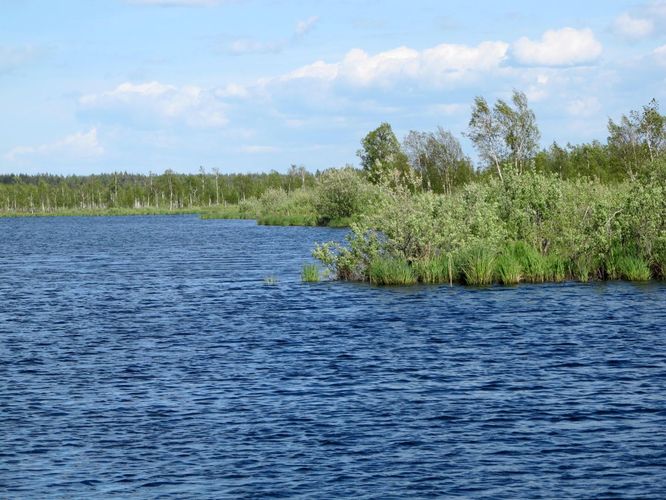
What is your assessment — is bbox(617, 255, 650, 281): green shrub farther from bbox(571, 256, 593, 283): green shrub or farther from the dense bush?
bbox(571, 256, 593, 283): green shrub

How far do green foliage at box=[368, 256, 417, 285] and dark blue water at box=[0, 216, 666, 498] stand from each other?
5.16ft

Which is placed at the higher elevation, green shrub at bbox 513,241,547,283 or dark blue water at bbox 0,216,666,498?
green shrub at bbox 513,241,547,283

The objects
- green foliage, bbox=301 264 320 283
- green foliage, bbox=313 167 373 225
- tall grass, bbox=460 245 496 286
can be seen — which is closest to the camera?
tall grass, bbox=460 245 496 286

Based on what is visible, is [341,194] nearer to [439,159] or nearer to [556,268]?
[439,159]

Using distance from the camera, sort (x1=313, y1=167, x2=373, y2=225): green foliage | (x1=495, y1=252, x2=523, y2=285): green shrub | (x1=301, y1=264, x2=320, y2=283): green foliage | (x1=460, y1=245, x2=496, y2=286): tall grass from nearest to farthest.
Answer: (x1=460, y1=245, x2=496, y2=286): tall grass
(x1=495, y1=252, x2=523, y2=285): green shrub
(x1=301, y1=264, x2=320, y2=283): green foliage
(x1=313, y1=167, x2=373, y2=225): green foliage

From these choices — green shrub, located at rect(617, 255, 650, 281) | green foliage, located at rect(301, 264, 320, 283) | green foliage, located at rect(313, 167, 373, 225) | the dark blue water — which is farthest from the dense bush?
green foliage, located at rect(313, 167, 373, 225)

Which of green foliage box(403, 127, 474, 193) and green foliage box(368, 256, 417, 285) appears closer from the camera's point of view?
green foliage box(368, 256, 417, 285)

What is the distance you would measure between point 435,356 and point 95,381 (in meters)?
10.4

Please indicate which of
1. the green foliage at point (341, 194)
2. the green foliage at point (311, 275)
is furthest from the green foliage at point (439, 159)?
the green foliage at point (311, 275)

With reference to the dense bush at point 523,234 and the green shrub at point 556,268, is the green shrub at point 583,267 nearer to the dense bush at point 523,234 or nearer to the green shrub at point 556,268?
the dense bush at point 523,234

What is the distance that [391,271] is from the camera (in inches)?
1885

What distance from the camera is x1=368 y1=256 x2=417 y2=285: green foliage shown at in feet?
157

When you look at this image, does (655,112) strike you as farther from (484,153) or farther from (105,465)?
(105,465)

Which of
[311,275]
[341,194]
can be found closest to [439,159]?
[341,194]
